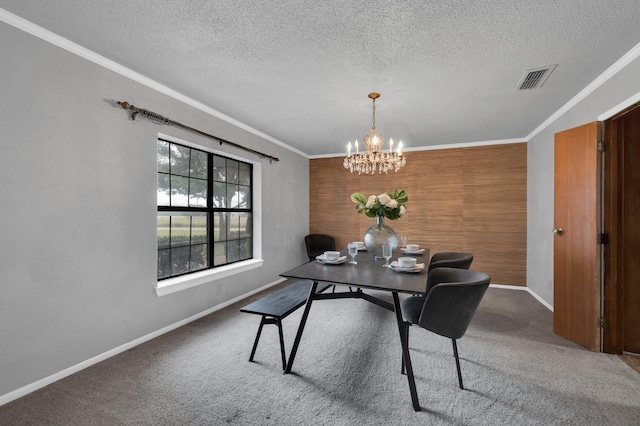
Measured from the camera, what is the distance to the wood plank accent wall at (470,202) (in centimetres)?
446

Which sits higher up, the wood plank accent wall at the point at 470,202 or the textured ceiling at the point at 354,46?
the textured ceiling at the point at 354,46

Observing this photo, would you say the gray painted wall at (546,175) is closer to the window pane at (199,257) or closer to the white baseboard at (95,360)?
the white baseboard at (95,360)

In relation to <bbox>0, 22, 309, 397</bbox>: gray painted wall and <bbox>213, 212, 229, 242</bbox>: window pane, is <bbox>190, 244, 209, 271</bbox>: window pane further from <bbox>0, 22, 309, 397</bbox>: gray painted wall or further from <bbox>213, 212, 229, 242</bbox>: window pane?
<bbox>0, 22, 309, 397</bbox>: gray painted wall

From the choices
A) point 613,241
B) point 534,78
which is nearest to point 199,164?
point 534,78

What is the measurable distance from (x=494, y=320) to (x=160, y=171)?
403cm

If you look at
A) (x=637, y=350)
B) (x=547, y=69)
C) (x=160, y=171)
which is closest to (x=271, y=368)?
(x=160, y=171)

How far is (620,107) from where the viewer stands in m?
2.18

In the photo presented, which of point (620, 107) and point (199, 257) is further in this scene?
point (199, 257)

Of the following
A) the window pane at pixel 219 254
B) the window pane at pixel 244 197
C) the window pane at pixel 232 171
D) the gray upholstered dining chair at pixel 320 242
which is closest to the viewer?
the window pane at pixel 219 254

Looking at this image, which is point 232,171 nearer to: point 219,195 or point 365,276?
point 219,195

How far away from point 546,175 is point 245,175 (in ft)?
13.7

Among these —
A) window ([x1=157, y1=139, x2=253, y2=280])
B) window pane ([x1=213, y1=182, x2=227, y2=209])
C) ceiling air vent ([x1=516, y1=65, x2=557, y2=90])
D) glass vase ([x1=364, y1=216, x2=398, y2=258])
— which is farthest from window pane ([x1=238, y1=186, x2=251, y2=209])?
ceiling air vent ([x1=516, y1=65, x2=557, y2=90])

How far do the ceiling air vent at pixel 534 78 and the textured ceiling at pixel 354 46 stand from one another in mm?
59

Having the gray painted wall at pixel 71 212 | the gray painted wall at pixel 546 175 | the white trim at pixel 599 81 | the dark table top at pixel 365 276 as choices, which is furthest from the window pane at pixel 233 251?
the white trim at pixel 599 81
